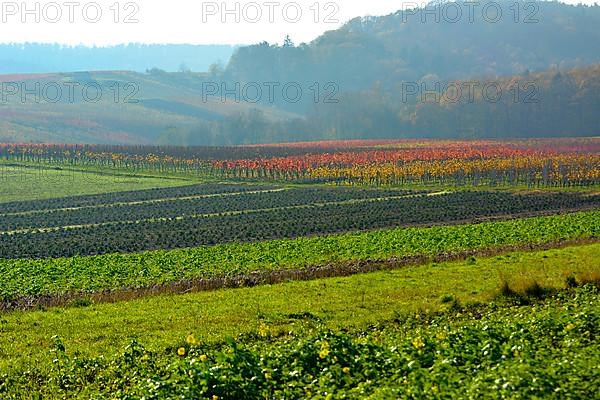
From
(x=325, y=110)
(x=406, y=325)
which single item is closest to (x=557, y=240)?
(x=406, y=325)

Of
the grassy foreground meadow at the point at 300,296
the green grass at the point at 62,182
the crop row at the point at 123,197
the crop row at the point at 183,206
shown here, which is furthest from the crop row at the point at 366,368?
the green grass at the point at 62,182

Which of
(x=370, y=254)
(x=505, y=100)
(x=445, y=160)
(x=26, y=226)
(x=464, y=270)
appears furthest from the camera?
(x=505, y=100)

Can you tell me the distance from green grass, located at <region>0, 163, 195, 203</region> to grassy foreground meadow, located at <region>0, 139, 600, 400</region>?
4.30 m

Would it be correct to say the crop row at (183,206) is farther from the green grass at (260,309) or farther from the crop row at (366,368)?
the crop row at (366,368)

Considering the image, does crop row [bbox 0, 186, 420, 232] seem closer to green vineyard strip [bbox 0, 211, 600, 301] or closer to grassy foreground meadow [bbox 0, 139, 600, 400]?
grassy foreground meadow [bbox 0, 139, 600, 400]

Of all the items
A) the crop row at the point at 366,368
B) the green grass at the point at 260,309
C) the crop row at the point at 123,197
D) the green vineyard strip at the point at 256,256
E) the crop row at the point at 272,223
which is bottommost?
the crop row at the point at 123,197

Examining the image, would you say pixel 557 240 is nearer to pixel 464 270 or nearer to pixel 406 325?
pixel 464 270

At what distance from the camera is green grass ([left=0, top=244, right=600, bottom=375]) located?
20812 millimetres

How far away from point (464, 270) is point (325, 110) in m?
166

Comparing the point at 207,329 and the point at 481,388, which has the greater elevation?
the point at 481,388

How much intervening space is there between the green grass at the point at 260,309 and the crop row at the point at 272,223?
1801 centimetres

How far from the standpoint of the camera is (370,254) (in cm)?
3619

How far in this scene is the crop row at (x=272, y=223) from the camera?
4531 centimetres

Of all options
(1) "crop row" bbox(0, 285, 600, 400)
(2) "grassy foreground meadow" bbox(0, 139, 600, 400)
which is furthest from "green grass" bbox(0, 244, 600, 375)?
(1) "crop row" bbox(0, 285, 600, 400)
